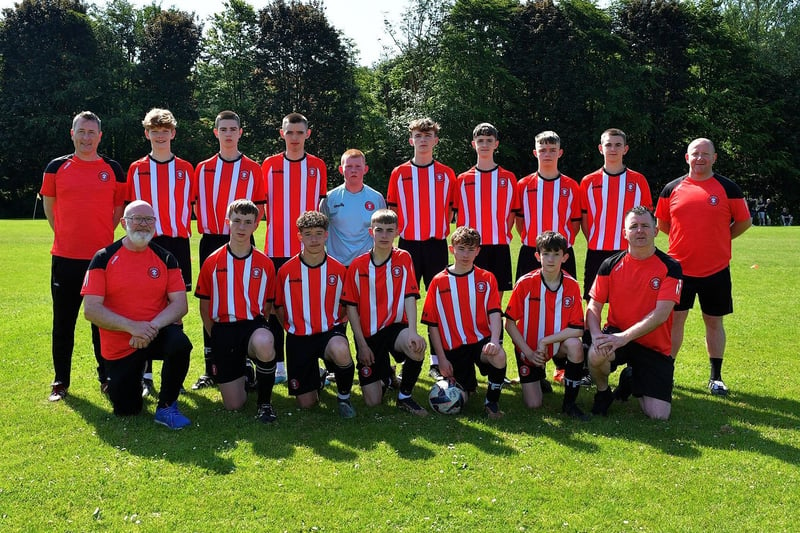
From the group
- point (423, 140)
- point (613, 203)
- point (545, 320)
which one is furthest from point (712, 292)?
point (423, 140)

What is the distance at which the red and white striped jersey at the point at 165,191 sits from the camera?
588 cm

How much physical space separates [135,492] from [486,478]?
2015 millimetres

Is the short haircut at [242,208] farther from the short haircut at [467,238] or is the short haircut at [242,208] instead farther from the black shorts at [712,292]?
the black shorts at [712,292]

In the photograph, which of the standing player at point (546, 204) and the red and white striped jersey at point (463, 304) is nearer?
the red and white striped jersey at point (463, 304)

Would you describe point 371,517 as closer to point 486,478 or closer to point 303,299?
point 486,478

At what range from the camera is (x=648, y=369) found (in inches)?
204

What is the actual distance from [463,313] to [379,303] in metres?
0.70

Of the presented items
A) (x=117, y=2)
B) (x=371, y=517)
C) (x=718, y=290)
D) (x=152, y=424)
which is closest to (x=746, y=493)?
(x=371, y=517)

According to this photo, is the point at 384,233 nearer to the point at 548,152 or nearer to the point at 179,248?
the point at 548,152

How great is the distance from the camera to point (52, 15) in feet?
130

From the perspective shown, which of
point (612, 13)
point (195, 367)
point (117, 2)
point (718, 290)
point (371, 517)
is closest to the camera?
point (371, 517)

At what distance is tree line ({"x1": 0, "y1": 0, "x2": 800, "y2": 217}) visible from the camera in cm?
3609

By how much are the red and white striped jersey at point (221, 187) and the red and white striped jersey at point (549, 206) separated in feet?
8.37

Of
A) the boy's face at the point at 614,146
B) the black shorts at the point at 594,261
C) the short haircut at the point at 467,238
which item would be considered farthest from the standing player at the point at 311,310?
the boy's face at the point at 614,146
